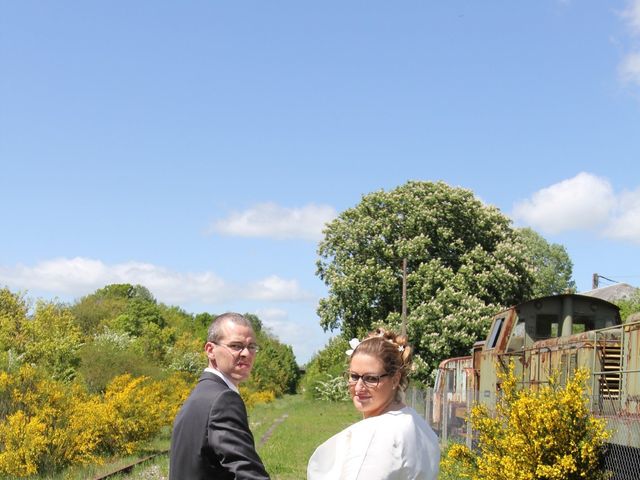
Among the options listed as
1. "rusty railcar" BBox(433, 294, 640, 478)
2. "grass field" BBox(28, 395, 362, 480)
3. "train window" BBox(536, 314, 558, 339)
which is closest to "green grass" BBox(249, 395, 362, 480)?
"grass field" BBox(28, 395, 362, 480)

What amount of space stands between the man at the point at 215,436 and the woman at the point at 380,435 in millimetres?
371

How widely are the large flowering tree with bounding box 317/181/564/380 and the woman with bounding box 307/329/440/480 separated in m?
32.1

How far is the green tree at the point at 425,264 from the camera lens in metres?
35.7

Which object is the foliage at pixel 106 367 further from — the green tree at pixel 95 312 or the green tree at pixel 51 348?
the green tree at pixel 95 312

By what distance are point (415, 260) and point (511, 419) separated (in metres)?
26.4

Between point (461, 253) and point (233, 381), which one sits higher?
point (461, 253)

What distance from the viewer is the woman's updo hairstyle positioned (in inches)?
134

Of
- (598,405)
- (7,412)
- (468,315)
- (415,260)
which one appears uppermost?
(415,260)

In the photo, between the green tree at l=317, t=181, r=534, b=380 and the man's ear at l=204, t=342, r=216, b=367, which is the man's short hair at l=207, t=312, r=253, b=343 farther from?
the green tree at l=317, t=181, r=534, b=380

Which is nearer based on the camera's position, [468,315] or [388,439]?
[388,439]

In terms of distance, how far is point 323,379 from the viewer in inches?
2406

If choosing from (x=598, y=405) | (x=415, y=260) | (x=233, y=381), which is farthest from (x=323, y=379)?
(x=233, y=381)

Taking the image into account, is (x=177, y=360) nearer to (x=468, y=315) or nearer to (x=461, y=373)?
(x=468, y=315)

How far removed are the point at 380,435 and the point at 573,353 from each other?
12.0 metres
